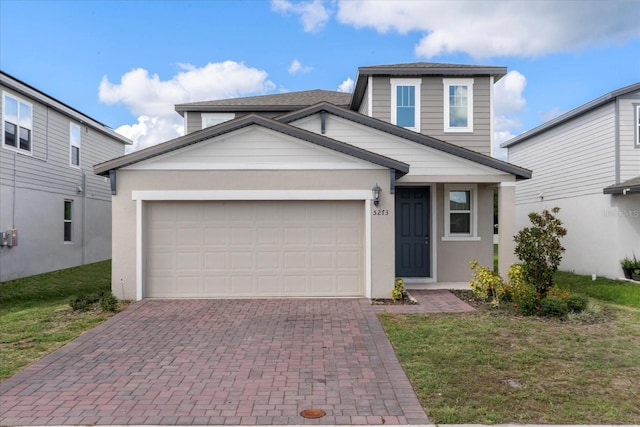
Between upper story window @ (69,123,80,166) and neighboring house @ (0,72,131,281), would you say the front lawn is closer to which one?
neighboring house @ (0,72,131,281)

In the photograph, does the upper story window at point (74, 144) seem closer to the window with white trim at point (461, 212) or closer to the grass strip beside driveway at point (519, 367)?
the window with white trim at point (461, 212)

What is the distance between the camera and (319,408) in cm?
468

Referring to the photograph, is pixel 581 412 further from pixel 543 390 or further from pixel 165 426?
pixel 165 426

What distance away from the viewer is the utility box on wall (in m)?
13.6

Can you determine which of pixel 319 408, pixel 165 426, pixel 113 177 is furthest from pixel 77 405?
pixel 113 177

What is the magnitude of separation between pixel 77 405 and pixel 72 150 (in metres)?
16.1

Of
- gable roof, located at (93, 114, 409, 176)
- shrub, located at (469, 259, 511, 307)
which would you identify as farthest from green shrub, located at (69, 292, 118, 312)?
shrub, located at (469, 259, 511, 307)

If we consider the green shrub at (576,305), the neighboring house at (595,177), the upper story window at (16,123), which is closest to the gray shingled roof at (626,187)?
the neighboring house at (595,177)

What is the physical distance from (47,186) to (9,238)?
2.96m

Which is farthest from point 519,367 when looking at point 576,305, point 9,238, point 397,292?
point 9,238

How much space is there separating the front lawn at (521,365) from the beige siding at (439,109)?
19.2 feet

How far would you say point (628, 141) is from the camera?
13.7 metres

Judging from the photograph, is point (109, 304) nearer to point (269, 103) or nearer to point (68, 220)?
point (269, 103)

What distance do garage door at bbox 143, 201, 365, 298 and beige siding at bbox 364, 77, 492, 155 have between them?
435 centimetres
